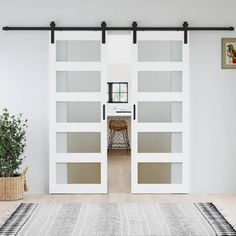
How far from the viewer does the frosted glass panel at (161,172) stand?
6.68m

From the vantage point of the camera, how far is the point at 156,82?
6656mm

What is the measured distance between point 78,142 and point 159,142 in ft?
3.15

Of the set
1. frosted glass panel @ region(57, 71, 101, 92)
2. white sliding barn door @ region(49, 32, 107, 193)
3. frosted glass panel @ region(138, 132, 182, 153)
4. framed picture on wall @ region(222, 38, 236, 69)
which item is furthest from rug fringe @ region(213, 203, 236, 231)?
frosted glass panel @ region(57, 71, 101, 92)

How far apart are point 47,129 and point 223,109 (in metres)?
2.09

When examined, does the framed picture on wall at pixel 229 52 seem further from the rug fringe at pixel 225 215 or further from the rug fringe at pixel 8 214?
the rug fringe at pixel 8 214

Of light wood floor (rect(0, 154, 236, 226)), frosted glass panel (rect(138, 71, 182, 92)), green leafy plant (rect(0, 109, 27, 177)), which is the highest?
frosted glass panel (rect(138, 71, 182, 92))

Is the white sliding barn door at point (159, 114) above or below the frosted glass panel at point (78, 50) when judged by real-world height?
below

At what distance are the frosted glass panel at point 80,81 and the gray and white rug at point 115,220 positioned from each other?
4.67 ft

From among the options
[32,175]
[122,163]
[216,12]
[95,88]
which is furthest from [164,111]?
[122,163]

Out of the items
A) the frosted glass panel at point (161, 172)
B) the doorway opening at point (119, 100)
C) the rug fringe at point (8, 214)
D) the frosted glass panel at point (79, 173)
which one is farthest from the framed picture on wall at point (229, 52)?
the doorway opening at point (119, 100)

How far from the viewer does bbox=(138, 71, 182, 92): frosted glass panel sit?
6.64m

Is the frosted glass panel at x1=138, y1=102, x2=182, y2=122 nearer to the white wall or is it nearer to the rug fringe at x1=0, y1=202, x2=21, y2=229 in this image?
the white wall

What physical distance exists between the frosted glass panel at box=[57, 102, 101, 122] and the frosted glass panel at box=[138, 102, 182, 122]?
519 mm

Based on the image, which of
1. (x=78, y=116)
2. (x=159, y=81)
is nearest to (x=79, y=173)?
(x=78, y=116)
